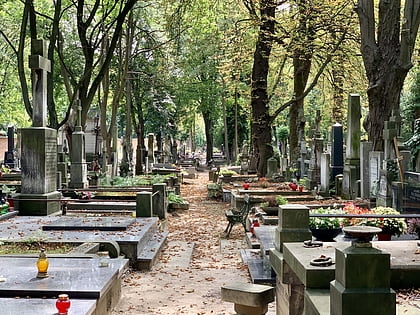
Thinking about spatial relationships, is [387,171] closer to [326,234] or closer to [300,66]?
[326,234]

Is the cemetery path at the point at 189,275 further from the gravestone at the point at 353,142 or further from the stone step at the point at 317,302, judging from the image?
the gravestone at the point at 353,142

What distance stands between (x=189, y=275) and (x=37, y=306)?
496cm

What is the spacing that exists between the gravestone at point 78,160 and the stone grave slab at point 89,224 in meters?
6.52

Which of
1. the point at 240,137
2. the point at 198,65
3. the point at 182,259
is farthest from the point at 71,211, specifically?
the point at 240,137

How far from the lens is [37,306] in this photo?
5293mm

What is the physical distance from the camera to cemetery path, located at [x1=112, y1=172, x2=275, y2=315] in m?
7.88

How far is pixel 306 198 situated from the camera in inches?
640

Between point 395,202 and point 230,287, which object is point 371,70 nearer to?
point 395,202

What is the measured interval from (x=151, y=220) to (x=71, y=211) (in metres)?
3.29

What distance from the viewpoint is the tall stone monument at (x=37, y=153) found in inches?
492

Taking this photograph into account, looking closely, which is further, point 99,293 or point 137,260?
point 137,260

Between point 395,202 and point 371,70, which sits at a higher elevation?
point 371,70

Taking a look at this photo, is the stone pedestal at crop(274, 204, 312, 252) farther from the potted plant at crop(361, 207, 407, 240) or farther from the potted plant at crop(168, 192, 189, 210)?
the potted plant at crop(168, 192, 189, 210)

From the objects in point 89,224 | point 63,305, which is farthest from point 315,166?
point 63,305
